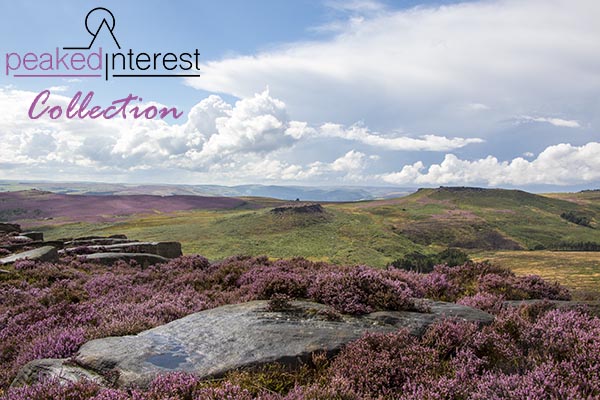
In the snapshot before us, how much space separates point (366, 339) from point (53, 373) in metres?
4.61

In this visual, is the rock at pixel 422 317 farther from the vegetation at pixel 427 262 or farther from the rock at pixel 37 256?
the vegetation at pixel 427 262

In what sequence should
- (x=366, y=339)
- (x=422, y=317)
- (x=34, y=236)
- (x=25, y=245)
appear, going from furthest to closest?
(x=34, y=236), (x=25, y=245), (x=422, y=317), (x=366, y=339)

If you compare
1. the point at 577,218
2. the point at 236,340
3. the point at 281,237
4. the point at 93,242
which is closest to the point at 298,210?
the point at 281,237

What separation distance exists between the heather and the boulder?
1.03ft

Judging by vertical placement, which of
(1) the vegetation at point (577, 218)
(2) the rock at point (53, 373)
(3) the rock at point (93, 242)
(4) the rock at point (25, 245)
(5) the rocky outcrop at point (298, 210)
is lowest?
(1) the vegetation at point (577, 218)

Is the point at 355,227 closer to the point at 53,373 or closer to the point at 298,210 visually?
the point at 298,210

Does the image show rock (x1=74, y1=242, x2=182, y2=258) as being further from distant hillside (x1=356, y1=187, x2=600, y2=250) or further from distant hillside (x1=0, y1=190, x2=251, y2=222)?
distant hillside (x1=0, y1=190, x2=251, y2=222)

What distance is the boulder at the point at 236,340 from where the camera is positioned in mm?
5414

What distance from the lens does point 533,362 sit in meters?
5.11

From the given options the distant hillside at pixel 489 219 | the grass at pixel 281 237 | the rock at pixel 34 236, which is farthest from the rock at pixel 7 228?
the distant hillside at pixel 489 219

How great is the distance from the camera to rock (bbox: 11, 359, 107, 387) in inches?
207

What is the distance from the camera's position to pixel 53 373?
5484 millimetres

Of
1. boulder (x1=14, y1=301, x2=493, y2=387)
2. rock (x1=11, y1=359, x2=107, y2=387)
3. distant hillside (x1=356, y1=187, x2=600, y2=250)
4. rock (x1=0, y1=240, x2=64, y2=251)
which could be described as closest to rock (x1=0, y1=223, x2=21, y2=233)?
rock (x1=0, y1=240, x2=64, y2=251)

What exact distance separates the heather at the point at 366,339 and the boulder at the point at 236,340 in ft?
1.03
